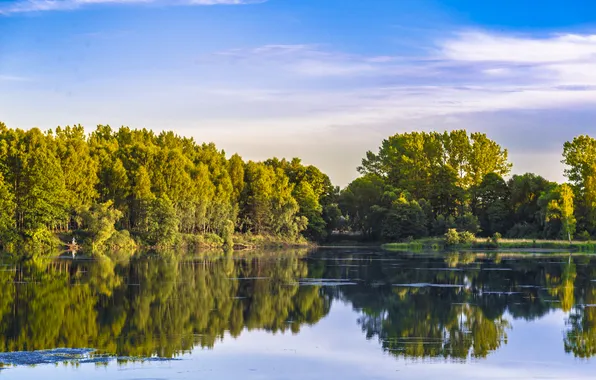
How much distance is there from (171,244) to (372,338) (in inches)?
2042

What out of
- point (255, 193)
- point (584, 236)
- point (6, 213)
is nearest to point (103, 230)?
point (6, 213)

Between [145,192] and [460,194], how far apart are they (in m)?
38.2

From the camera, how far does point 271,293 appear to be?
27984 millimetres

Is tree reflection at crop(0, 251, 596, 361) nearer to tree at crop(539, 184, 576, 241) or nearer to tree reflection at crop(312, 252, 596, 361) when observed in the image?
tree reflection at crop(312, 252, 596, 361)

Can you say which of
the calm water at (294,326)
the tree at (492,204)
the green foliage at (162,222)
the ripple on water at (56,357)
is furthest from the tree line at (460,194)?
the ripple on water at (56,357)

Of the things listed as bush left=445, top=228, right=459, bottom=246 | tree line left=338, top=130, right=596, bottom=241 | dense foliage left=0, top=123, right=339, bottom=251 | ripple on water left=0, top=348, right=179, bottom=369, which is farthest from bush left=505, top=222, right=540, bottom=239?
ripple on water left=0, top=348, right=179, bottom=369

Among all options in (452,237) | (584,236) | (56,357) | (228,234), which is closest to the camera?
(56,357)

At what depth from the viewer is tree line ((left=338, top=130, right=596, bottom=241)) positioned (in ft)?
249

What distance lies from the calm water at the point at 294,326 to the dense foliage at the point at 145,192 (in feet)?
82.7

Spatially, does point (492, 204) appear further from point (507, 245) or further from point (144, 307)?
point (144, 307)

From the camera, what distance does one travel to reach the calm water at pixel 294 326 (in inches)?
575

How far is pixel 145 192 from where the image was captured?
224 ft

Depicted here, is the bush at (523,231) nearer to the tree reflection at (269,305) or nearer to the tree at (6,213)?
the tree reflection at (269,305)

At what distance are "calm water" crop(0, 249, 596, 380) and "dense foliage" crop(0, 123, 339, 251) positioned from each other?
82.7 feet
